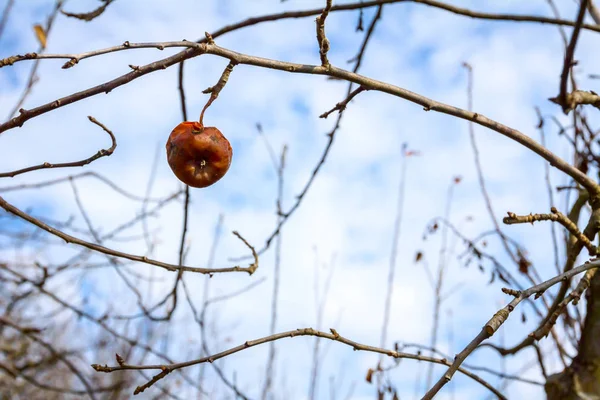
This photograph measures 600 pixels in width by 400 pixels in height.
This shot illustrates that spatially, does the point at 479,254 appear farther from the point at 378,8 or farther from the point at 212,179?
the point at 212,179

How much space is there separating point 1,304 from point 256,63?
474 centimetres

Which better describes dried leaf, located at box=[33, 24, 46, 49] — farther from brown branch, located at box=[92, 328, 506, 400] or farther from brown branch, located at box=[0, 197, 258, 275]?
brown branch, located at box=[92, 328, 506, 400]

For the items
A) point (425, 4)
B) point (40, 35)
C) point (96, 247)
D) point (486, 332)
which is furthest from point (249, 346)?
point (40, 35)

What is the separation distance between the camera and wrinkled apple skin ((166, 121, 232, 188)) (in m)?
1.46

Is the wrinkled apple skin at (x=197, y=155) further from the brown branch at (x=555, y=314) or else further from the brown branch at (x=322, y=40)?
the brown branch at (x=555, y=314)

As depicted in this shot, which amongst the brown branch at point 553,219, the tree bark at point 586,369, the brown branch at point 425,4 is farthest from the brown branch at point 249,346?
the brown branch at point 425,4

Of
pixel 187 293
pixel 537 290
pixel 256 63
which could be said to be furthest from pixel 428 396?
pixel 187 293

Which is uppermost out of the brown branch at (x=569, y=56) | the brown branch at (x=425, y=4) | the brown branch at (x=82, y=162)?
the brown branch at (x=425, y=4)

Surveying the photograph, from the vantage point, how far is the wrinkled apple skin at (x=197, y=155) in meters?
1.46

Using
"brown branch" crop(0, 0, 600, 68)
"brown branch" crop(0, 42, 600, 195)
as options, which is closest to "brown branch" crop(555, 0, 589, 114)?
"brown branch" crop(0, 42, 600, 195)

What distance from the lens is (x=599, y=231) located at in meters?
1.60

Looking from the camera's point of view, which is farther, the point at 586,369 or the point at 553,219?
the point at 586,369

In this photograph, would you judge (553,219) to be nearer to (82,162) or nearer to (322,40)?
(322,40)

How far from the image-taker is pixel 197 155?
1473 mm
